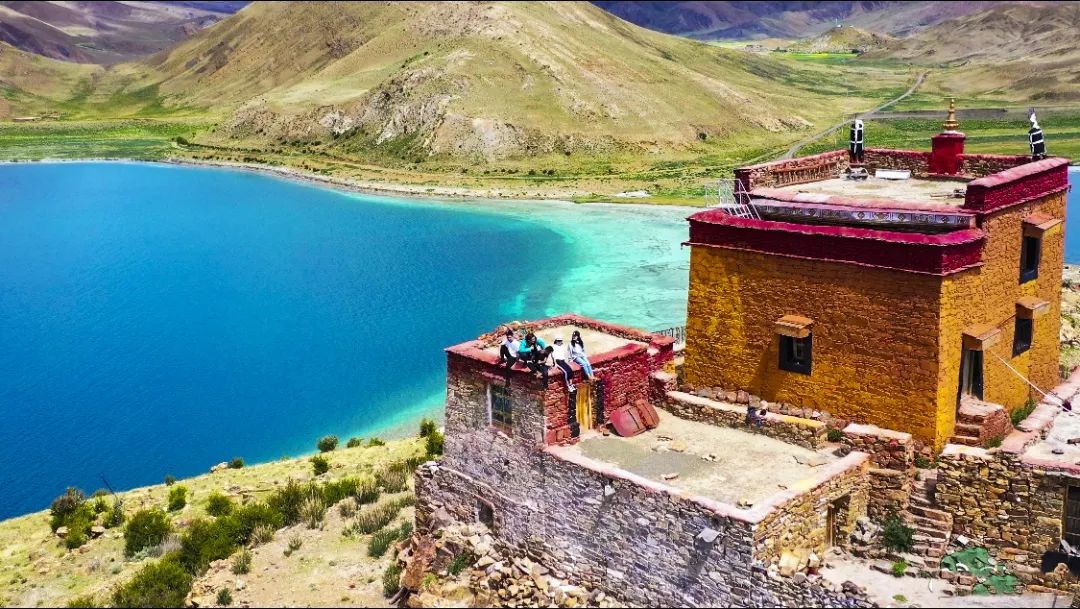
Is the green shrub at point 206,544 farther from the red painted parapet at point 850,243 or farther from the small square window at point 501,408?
the red painted parapet at point 850,243

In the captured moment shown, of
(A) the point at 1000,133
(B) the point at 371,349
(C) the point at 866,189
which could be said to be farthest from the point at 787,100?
(C) the point at 866,189

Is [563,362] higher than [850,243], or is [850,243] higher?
[850,243]

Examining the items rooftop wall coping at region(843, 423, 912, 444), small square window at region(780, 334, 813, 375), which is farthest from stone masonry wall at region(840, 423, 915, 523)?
small square window at region(780, 334, 813, 375)

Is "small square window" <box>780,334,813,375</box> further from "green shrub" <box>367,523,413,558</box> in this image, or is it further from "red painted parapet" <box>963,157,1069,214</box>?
"green shrub" <box>367,523,413,558</box>

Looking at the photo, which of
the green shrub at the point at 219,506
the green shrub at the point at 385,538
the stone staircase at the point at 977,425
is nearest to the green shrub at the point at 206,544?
the green shrub at the point at 219,506

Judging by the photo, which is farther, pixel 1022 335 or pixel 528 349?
pixel 1022 335

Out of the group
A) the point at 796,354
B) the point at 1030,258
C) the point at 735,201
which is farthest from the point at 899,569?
the point at 735,201

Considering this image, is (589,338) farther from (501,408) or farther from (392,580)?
(392,580)
